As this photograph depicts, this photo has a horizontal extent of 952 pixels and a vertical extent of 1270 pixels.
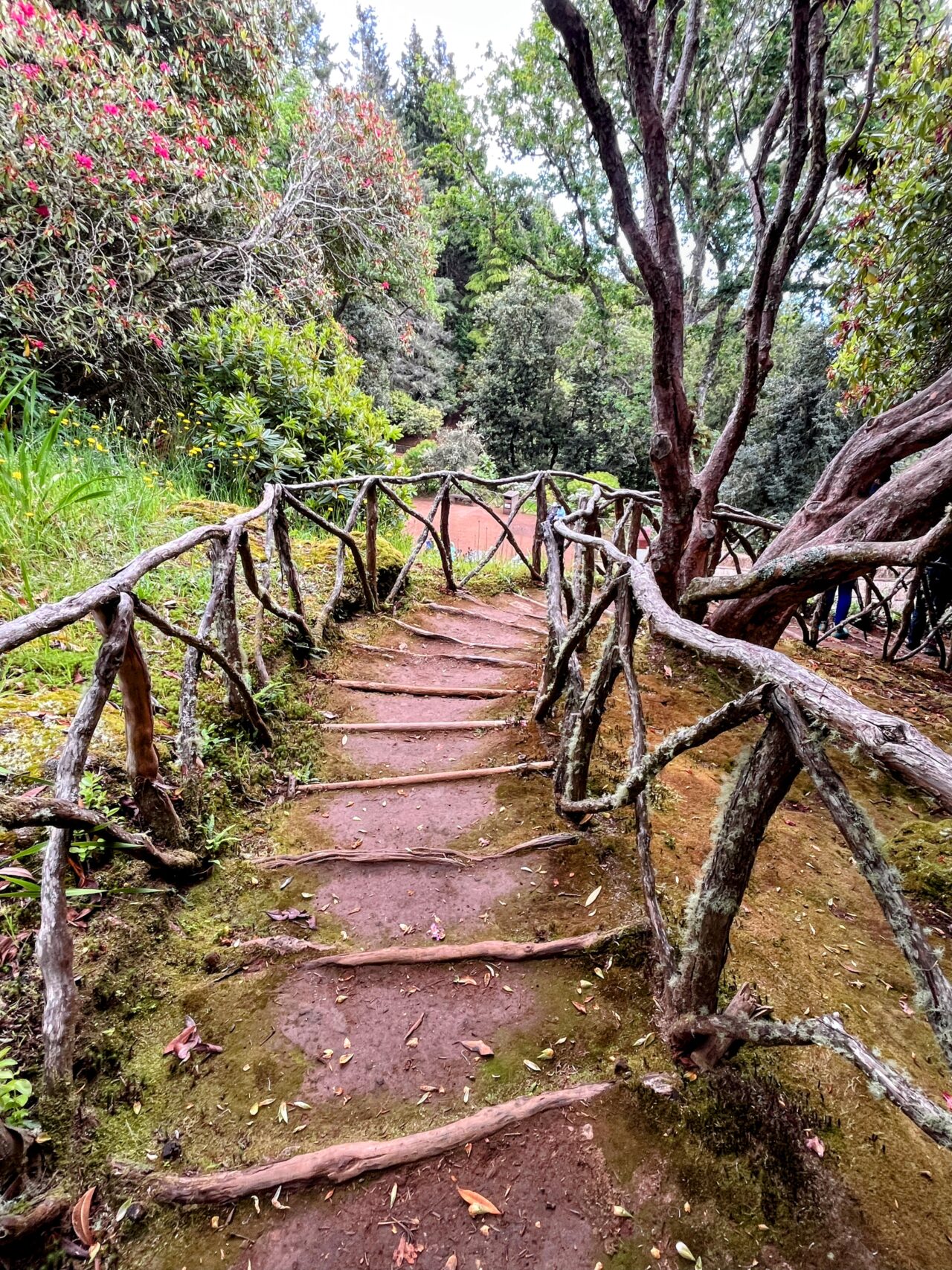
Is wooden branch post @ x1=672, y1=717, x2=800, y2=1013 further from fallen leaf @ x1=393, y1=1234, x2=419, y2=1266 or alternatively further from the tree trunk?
the tree trunk

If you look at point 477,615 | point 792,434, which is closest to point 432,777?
point 477,615

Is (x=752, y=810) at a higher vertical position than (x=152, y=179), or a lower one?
lower

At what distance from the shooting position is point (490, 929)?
1757 millimetres

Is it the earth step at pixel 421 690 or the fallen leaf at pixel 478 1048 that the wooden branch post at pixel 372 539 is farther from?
the fallen leaf at pixel 478 1048

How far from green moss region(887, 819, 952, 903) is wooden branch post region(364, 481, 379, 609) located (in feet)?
11.4

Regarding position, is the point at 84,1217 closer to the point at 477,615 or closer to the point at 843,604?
the point at 477,615

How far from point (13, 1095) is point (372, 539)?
11.5ft

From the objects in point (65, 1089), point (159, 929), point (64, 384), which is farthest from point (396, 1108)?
point (64, 384)

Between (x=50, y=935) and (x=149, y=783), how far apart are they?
1.87 feet

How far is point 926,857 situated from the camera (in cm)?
219

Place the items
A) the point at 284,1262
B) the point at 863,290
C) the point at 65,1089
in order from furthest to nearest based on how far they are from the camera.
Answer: the point at 863,290 → the point at 65,1089 → the point at 284,1262

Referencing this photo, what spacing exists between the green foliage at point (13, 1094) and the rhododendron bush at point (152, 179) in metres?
4.70

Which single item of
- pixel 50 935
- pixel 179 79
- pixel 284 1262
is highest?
pixel 179 79

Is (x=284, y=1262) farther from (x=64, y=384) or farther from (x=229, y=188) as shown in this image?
(x=229, y=188)
